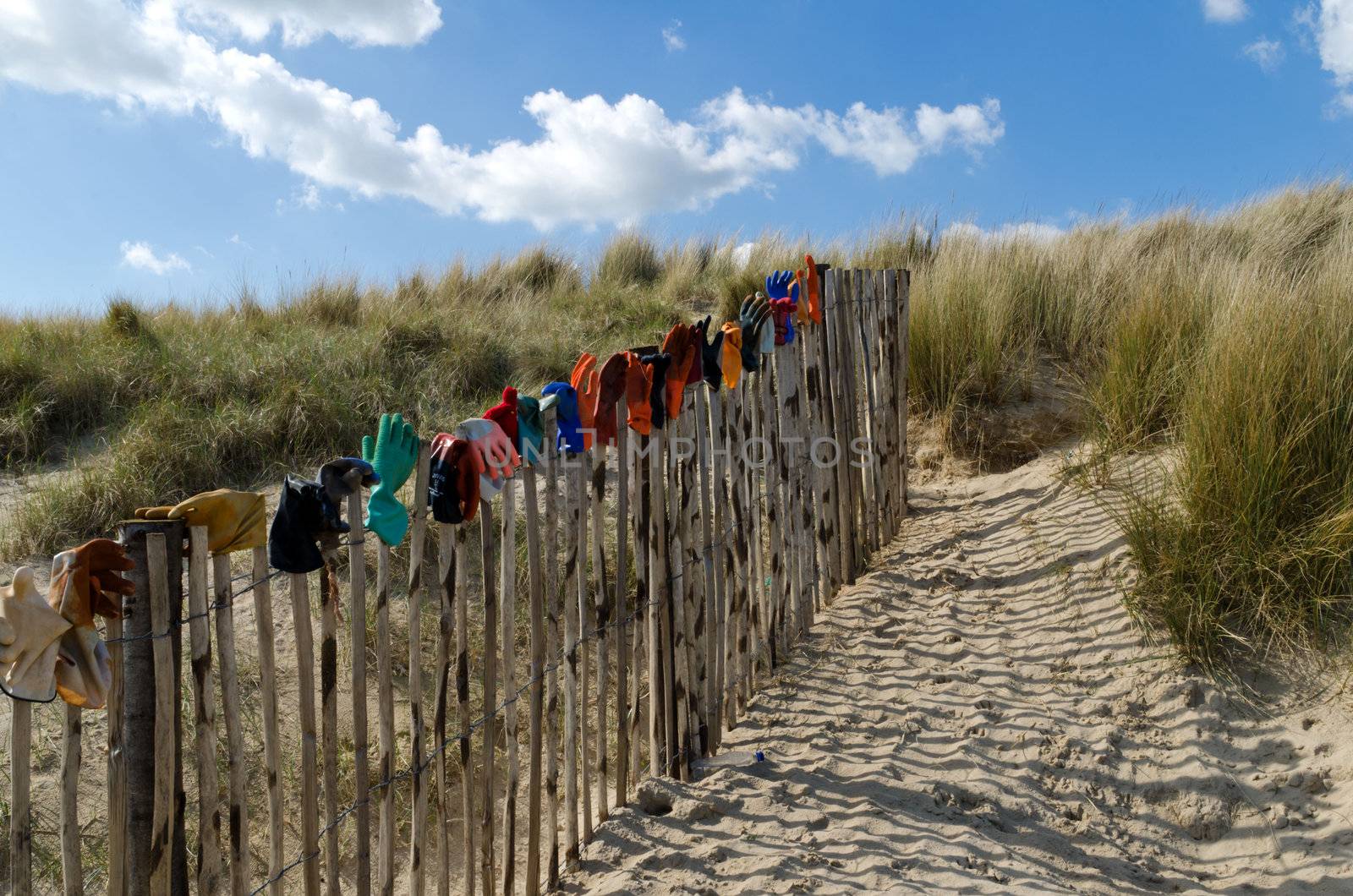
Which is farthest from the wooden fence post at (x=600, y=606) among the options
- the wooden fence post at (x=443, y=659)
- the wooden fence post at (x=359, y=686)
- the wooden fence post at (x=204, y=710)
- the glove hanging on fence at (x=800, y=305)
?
the glove hanging on fence at (x=800, y=305)

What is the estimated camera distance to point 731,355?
3.72 metres

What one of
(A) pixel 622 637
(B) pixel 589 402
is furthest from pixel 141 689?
(A) pixel 622 637

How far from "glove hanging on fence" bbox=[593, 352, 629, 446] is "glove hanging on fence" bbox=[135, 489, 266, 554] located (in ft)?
3.93

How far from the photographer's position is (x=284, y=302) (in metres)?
9.77

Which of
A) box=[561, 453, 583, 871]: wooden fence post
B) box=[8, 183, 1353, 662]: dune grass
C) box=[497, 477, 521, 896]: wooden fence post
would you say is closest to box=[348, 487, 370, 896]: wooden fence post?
box=[497, 477, 521, 896]: wooden fence post

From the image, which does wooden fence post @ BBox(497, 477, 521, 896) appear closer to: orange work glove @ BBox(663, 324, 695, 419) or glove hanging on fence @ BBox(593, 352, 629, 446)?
glove hanging on fence @ BBox(593, 352, 629, 446)

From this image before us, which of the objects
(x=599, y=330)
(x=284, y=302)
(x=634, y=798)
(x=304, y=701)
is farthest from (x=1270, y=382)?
(x=284, y=302)

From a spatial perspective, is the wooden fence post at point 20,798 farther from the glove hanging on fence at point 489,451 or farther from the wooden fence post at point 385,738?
the glove hanging on fence at point 489,451

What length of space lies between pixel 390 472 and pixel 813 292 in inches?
108

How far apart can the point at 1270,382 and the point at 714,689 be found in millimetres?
2819

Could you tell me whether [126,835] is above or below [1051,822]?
above

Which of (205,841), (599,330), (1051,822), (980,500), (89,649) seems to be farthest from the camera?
(599,330)

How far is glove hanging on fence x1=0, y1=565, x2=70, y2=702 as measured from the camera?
5.60ft

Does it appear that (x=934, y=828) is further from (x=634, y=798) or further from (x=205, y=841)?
(x=205, y=841)
